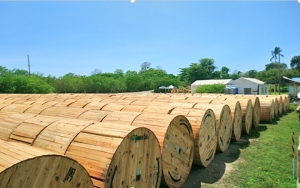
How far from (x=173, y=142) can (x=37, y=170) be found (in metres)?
3.27

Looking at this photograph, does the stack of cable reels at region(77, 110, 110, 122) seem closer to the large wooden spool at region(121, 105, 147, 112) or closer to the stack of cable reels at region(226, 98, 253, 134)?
the large wooden spool at region(121, 105, 147, 112)

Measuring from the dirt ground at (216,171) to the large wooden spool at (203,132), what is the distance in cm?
23

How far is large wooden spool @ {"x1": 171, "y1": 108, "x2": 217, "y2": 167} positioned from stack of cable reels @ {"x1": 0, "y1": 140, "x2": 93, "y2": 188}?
12.4 feet

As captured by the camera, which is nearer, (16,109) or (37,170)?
(37,170)

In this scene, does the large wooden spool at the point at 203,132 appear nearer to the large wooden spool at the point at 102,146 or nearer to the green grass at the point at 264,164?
the green grass at the point at 264,164

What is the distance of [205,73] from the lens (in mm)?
76500

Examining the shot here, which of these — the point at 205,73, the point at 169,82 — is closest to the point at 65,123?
the point at 169,82

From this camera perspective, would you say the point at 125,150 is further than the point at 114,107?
No

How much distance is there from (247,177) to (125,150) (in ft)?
13.3

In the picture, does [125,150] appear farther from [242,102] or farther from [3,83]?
[3,83]

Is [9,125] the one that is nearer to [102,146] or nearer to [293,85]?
[102,146]

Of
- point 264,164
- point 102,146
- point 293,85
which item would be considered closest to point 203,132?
point 264,164

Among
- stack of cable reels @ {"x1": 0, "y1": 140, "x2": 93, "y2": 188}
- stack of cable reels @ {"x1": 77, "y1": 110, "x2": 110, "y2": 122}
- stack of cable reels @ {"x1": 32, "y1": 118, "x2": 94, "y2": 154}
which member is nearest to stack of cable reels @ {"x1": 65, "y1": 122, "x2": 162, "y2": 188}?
stack of cable reels @ {"x1": 32, "y1": 118, "x2": 94, "y2": 154}

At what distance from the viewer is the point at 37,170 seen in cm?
251
